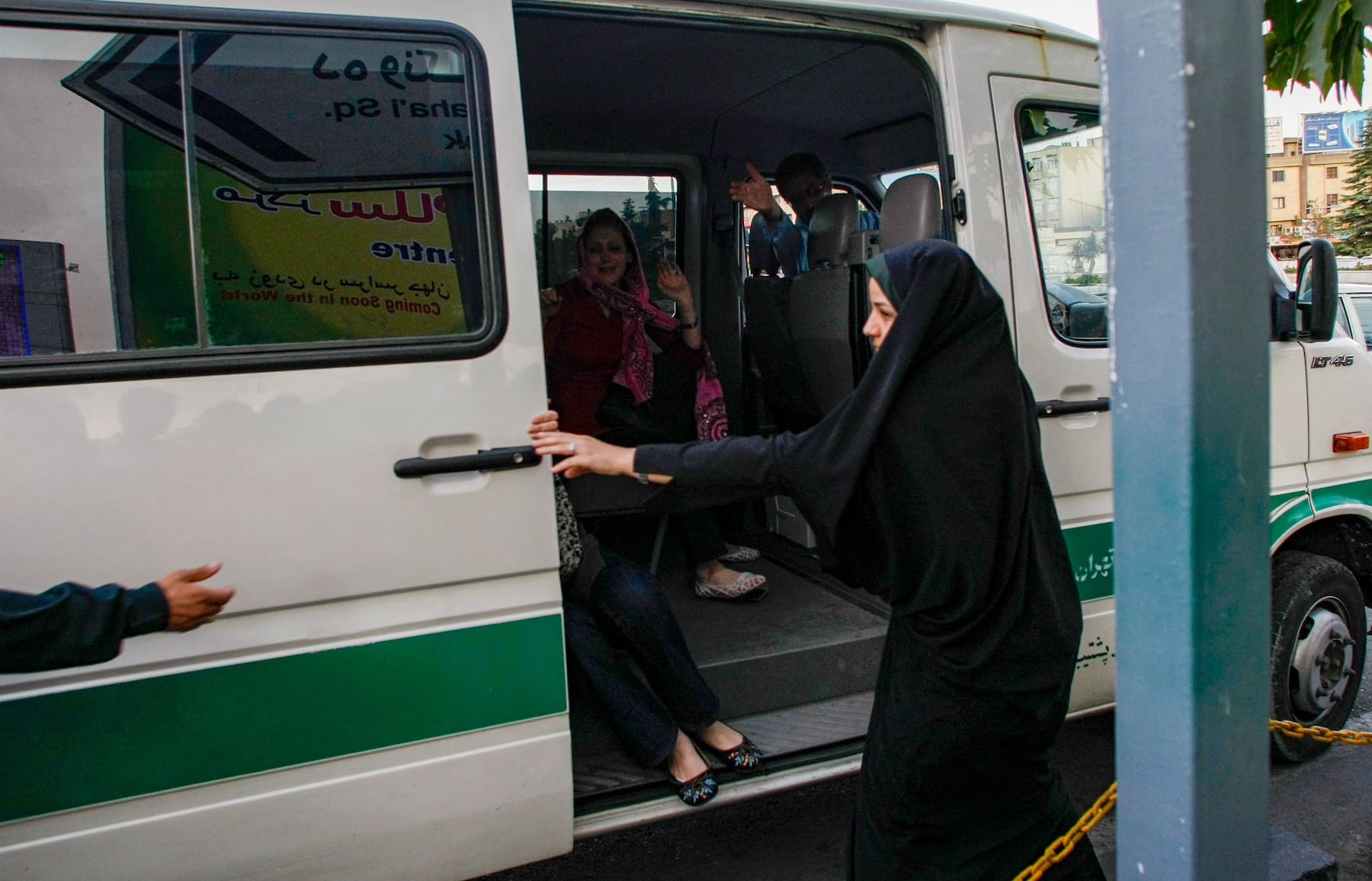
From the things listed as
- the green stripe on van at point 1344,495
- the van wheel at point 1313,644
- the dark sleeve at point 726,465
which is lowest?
the van wheel at point 1313,644

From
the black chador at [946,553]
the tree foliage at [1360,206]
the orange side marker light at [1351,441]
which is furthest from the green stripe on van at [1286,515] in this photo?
the tree foliage at [1360,206]

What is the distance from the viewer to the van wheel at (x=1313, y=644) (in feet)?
10.7

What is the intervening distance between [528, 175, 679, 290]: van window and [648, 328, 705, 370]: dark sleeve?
0.49m

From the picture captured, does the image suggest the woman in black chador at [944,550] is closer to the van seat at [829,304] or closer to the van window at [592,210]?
the van seat at [829,304]

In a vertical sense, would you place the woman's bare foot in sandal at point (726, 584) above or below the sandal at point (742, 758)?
above

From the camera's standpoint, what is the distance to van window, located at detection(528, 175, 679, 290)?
4.33m

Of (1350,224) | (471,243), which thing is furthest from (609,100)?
(1350,224)

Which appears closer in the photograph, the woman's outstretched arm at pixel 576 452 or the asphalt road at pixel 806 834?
the woman's outstretched arm at pixel 576 452

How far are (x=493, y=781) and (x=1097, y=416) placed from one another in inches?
80.1

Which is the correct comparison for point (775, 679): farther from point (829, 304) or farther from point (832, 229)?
point (832, 229)

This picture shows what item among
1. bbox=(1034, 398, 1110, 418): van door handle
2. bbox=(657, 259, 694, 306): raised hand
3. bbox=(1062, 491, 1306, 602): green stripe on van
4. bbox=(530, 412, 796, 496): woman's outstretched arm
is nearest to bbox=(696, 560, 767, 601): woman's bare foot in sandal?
bbox=(657, 259, 694, 306): raised hand

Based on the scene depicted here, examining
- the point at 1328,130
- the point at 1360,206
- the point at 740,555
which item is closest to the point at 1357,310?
the point at 740,555

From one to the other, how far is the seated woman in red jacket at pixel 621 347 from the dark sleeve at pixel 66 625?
2.04 m

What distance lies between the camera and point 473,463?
206cm
